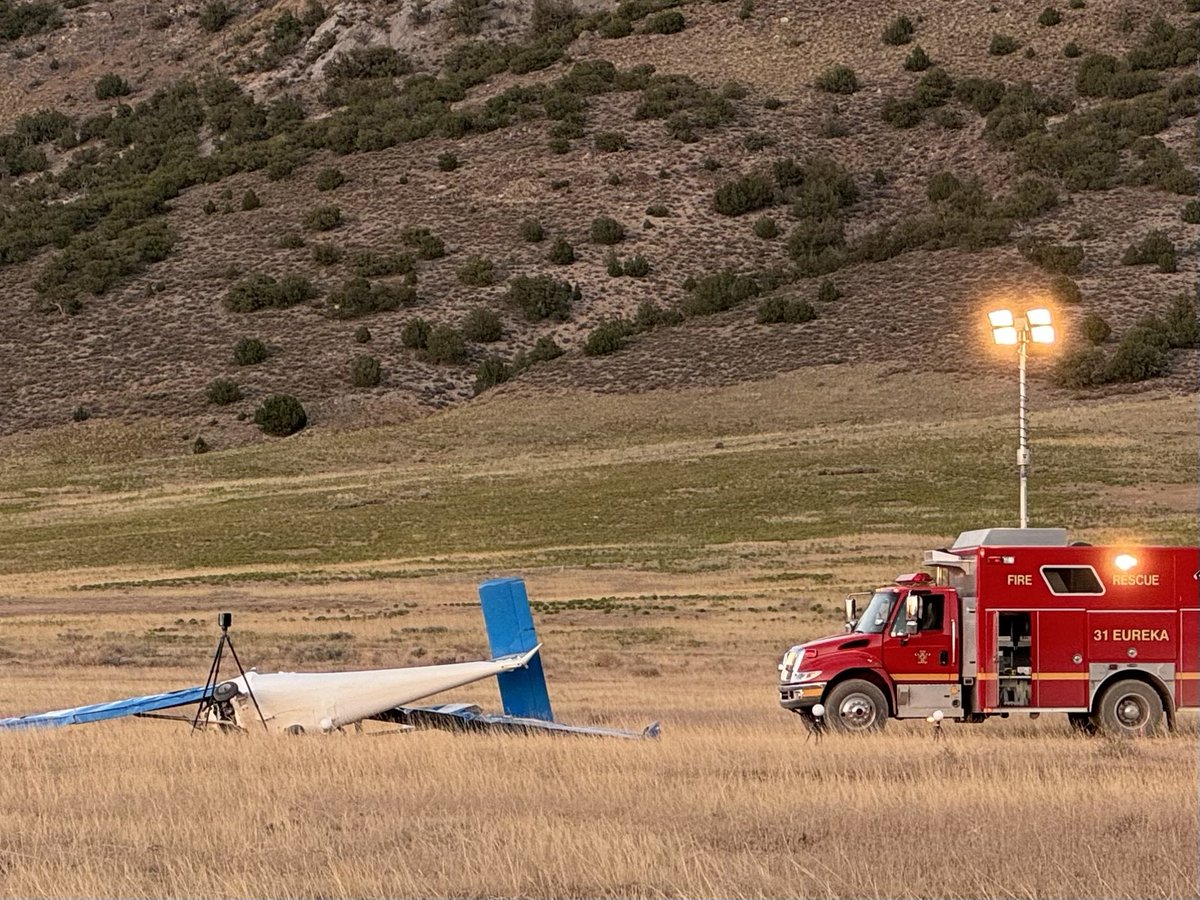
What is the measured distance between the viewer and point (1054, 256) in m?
88.2

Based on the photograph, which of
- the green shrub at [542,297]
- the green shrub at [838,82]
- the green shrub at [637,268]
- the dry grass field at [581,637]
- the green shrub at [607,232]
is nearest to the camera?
the dry grass field at [581,637]

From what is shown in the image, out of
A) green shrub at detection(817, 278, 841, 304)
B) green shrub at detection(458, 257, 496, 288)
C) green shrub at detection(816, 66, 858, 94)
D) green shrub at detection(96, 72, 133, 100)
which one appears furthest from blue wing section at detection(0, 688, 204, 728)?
green shrub at detection(96, 72, 133, 100)

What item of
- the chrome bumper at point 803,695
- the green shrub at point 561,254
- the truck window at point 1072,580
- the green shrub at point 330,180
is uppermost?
the green shrub at point 330,180

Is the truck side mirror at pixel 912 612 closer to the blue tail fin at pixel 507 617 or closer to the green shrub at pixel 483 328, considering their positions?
the blue tail fin at pixel 507 617

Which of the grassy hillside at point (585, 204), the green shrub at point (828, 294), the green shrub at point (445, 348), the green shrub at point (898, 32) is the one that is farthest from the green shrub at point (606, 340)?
the green shrub at point (898, 32)

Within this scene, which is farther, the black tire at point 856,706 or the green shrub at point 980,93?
the green shrub at point 980,93

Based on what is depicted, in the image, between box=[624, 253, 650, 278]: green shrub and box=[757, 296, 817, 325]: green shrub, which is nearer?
box=[757, 296, 817, 325]: green shrub

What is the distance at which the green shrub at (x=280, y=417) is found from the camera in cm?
8281

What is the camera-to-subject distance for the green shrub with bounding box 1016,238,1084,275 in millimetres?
88000

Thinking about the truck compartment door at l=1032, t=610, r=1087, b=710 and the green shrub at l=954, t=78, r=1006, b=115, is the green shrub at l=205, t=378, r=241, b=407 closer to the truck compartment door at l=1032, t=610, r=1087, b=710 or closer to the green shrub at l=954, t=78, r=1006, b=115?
the green shrub at l=954, t=78, r=1006, b=115

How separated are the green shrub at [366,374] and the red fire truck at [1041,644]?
229 ft

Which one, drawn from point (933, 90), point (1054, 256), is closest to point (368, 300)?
point (1054, 256)

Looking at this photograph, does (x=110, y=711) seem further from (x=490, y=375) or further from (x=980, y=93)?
(x=980, y=93)

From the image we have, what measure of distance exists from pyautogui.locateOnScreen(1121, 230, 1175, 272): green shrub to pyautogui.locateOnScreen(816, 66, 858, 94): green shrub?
28.4m
